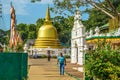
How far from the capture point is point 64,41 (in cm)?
12338

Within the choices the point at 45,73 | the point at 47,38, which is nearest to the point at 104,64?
the point at 45,73

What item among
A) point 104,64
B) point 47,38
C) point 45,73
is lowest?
point 45,73

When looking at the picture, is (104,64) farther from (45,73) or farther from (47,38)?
(47,38)

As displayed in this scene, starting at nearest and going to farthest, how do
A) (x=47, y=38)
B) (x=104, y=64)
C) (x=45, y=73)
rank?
1. (x=104, y=64)
2. (x=45, y=73)
3. (x=47, y=38)

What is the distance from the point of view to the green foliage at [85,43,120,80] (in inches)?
603

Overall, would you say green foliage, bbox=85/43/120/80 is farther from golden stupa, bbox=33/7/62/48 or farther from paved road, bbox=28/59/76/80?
golden stupa, bbox=33/7/62/48

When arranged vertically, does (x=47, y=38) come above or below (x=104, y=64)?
above

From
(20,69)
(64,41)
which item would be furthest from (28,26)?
(20,69)

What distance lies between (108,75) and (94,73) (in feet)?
1.89

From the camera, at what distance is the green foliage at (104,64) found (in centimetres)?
1533

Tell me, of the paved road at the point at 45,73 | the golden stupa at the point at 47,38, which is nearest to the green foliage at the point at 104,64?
the paved road at the point at 45,73

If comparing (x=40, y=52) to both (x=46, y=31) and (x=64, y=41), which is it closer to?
(x=46, y=31)

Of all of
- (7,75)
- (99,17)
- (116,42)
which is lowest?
(7,75)

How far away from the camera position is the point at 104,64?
15.5 meters
